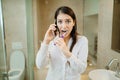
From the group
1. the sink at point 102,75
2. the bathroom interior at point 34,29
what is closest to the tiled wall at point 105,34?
the bathroom interior at point 34,29

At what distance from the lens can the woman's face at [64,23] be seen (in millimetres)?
930

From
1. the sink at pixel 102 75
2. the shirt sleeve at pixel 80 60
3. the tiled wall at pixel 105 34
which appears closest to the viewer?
the shirt sleeve at pixel 80 60

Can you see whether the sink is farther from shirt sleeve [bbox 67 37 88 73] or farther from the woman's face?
the woman's face

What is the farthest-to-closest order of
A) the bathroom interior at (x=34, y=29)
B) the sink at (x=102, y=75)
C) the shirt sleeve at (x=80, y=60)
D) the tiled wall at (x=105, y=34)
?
the bathroom interior at (x=34, y=29) < the tiled wall at (x=105, y=34) < the sink at (x=102, y=75) < the shirt sleeve at (x=80, y=60)

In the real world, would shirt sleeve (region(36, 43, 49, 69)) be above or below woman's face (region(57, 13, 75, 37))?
below

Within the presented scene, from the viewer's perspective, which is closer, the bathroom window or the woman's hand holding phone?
the woman's hand holding phone

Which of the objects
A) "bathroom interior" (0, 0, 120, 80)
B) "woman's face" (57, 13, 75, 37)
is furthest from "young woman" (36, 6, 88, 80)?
"bathroom interior" (0, 0, 120, 80)

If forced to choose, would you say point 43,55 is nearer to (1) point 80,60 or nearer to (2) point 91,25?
(1) point 80,60

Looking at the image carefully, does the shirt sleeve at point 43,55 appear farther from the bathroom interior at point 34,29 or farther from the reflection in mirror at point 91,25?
the reflection in mirror at point 91,25

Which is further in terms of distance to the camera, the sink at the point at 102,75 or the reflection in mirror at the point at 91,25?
the reflection in mirror at the point at 91,25

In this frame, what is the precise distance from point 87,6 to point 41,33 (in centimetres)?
97

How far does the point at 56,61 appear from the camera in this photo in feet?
3.12

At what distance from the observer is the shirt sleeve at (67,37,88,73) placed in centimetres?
85

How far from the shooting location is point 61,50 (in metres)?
0.89
